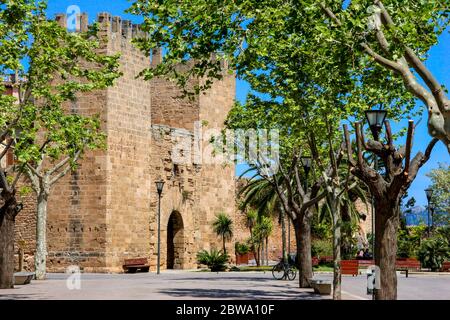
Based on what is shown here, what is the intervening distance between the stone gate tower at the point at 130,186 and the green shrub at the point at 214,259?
2.96 feet

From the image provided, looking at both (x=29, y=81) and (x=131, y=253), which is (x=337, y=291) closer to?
(x=29, y=81)

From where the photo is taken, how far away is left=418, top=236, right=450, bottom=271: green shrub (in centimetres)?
4175

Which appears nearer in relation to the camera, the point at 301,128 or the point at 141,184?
A: the point at 301,128

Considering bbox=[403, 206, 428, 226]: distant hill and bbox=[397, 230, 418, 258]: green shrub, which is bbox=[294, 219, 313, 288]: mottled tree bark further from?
bbox=[403, 206, 428, 226]: distant hill

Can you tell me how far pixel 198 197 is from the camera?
1836 inches

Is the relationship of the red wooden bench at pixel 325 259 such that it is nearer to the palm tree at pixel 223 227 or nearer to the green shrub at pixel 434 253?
the palm tree at pixel 223 227

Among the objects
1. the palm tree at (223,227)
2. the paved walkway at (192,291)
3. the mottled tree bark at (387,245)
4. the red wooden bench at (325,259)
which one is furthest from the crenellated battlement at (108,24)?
the mottled tree bark at (387,245)

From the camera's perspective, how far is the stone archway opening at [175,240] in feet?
148

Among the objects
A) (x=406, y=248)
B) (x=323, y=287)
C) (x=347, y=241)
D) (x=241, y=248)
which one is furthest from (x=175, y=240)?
(x=323, y=287)

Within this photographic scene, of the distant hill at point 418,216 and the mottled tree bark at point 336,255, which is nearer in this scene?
the mottled tree bark at point 336,255
